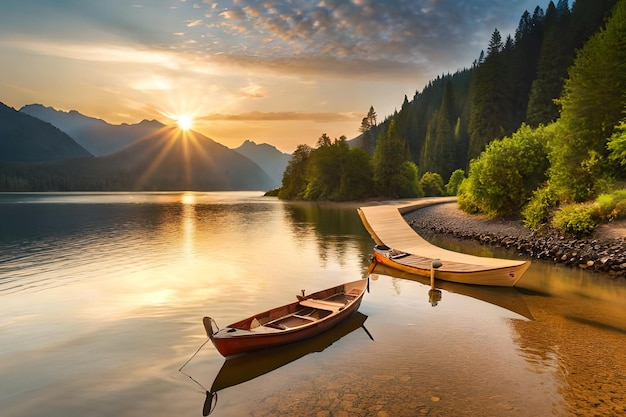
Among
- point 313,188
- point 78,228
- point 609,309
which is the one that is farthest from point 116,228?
→ point 313,188

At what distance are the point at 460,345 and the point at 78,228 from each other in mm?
56733

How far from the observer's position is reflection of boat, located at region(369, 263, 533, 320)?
2039 centimetres

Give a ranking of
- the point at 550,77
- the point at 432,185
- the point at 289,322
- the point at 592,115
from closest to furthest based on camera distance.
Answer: the point at 289,322
the point at 592,115
the point at 550,77
the point at 432,185

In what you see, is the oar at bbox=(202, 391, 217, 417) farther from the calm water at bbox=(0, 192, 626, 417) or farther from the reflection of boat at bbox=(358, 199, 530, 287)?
the reflection of boat at bbox=(358, 199, 530, 287)

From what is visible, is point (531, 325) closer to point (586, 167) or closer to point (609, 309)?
point (609, 309)

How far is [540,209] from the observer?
3859cm

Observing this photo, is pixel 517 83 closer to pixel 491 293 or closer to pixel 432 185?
pixel 432 185

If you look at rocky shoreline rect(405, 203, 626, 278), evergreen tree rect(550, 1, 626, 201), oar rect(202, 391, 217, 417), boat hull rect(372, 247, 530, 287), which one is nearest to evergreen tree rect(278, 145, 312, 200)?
rocky shoreline rect(405, 203, 626, 278)

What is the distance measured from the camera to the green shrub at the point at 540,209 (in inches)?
1494

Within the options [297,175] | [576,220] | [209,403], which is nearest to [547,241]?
[576,220]

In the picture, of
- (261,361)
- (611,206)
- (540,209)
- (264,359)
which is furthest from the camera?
(540,209)

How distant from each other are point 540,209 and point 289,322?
3283 centimetres

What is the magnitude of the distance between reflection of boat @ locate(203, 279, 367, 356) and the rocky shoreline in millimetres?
18143

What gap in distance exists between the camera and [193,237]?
159 feet
